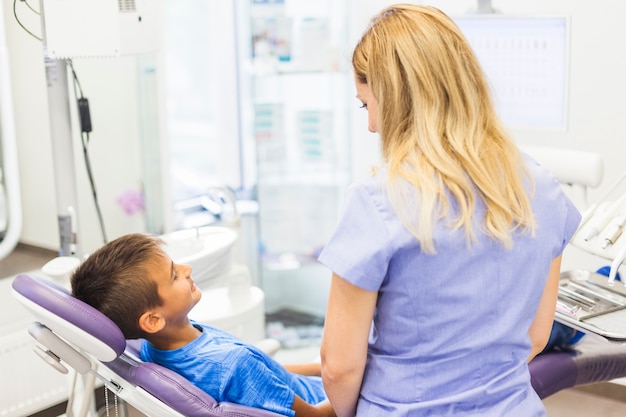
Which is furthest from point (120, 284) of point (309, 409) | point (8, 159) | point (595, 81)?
point (595, 81)

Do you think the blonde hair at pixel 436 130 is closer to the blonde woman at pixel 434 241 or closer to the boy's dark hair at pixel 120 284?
the blonde woman at pixel 434 241

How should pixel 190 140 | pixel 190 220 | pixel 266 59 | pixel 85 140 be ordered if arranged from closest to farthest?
1. pixel 85 140
2. pixel 266 59
3. pixel 190 220
4. pixel 190 140

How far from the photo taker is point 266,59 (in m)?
3.01

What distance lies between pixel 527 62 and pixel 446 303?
173cm

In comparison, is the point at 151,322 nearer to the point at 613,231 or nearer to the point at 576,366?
the point at 613,231

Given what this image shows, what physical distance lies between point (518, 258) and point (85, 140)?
1.81 meters

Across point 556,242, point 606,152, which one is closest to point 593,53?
point 606,152

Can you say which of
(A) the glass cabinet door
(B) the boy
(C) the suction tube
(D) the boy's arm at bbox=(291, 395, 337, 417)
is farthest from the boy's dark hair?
(A) the glass cabinet door

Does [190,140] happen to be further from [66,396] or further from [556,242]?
[556,242]

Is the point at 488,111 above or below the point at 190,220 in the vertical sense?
above

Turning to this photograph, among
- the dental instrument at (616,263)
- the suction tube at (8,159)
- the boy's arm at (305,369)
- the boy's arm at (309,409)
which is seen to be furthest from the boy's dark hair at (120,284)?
the suction tube at (8,159)

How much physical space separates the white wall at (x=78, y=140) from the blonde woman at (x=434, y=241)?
1.49m

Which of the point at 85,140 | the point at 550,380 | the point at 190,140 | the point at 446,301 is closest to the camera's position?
the point at 446,301

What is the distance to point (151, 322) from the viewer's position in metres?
1.48
